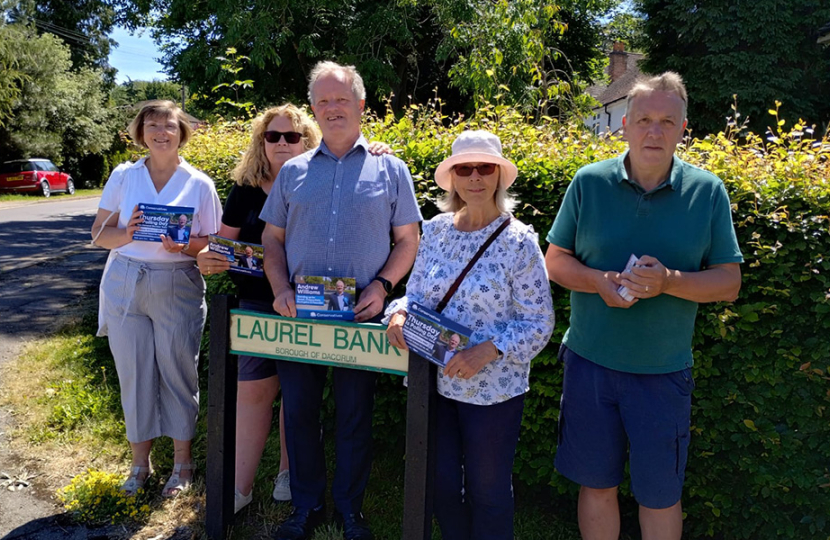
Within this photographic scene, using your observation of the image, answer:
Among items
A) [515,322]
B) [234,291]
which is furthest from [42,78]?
[515,322]

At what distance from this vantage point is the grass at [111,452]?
137 inches

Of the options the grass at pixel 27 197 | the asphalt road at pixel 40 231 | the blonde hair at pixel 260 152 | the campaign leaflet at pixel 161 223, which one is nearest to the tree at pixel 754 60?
the asphalt road at pixel 40 231

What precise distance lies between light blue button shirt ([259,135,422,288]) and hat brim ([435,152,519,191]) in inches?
11.7

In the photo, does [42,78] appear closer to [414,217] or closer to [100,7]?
[100,7]

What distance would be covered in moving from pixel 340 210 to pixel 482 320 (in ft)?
2.70

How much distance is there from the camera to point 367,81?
1254 cm

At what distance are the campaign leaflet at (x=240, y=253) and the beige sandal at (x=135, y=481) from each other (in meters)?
1.50

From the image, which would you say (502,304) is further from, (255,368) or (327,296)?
(255,368)

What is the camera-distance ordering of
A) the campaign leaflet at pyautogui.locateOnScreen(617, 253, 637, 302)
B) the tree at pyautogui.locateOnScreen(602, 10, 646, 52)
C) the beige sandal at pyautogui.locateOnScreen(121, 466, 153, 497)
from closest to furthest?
the campaign leaflet at pyautogui.locateOnScreen(617, 253, 637, 302)
the beige sandal at pyautogui.locateOnScreen(121, 466, 153, 497)
the tree at pyautogui.locateOnScreen(602, 10, 646, 52)

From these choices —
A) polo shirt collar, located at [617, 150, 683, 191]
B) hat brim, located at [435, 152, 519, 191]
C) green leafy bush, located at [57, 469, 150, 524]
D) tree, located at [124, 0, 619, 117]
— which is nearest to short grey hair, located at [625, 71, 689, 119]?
polo shirt collar, located at [617, 150, 683, 191]

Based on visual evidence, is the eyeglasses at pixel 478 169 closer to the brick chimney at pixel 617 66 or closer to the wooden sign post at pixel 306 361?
the wooden sign post at pixel 306 361

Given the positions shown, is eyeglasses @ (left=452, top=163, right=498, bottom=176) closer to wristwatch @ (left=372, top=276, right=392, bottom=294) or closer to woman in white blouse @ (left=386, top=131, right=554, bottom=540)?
woman in white blouse @ (left=386, top=131, right=554, bottom=540)

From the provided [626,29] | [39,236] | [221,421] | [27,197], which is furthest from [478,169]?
[27,197]

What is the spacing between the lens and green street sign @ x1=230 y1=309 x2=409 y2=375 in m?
2.76
